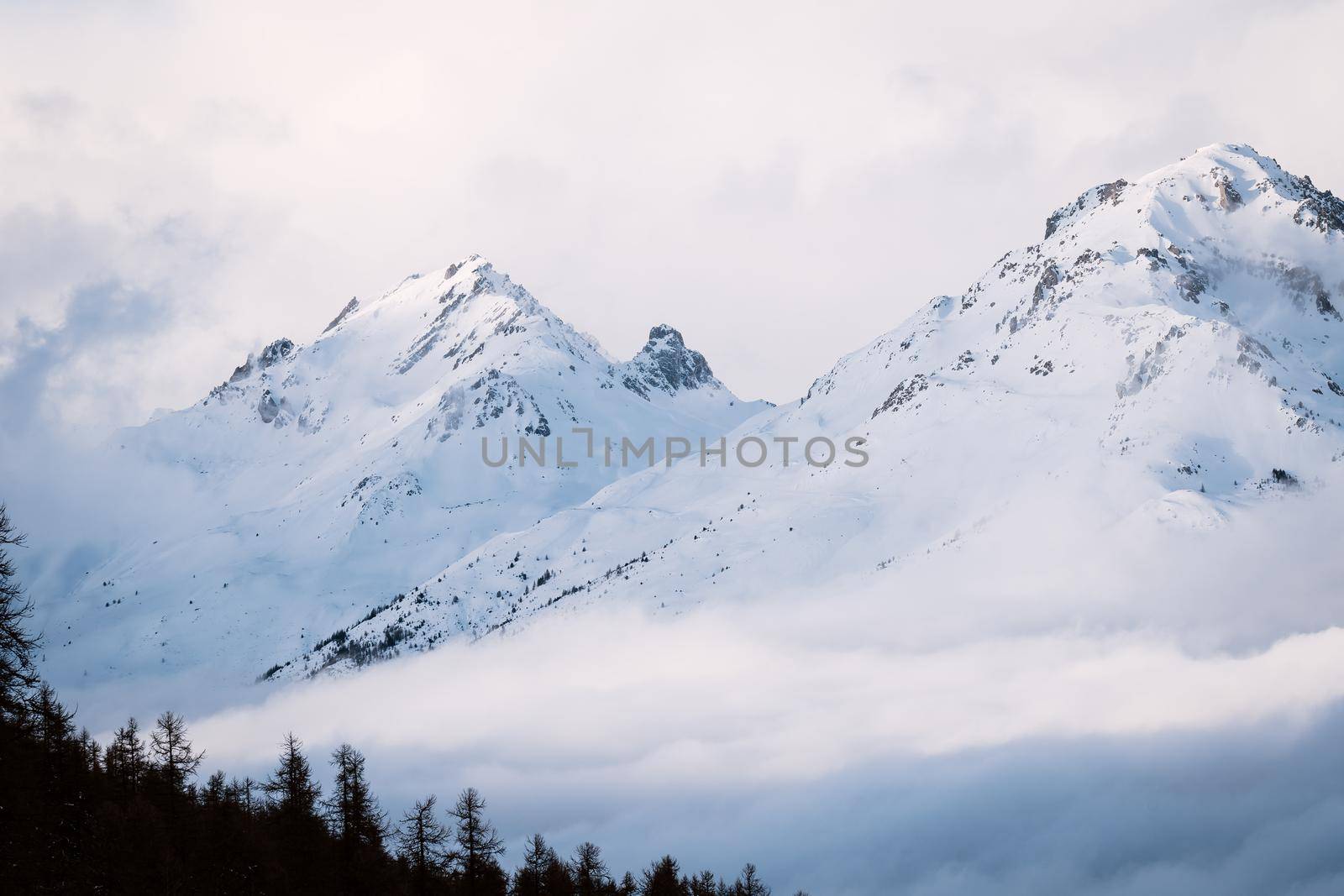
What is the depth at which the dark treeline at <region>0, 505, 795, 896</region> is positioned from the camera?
35.4 metres

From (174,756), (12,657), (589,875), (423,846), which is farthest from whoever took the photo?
(589,875)

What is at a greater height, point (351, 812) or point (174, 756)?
point (174, 756)

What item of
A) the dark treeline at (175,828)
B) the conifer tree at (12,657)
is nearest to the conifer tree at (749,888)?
the dark treeline at (175,828)

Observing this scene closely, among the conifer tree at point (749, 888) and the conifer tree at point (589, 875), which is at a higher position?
the conifer tree at point (589, 875)

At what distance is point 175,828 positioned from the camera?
165 feet

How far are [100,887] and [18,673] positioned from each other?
13.5m

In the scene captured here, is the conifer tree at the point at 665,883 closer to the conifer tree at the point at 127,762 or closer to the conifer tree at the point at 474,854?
the conifer tree at the point at 474,854

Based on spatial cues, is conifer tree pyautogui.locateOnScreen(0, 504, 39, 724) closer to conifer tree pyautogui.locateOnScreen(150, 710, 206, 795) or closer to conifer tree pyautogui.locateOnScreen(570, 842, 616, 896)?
conifer tree pyautogui.locateOnScreen(150, 710, 206, 795)

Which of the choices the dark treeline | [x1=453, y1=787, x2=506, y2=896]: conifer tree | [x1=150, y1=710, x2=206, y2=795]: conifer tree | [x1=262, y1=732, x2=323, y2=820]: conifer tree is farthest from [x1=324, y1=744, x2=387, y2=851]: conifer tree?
[x1=150, y1=710, x2=206, y2=795]: conifer tree

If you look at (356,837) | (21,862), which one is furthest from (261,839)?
(21,862)

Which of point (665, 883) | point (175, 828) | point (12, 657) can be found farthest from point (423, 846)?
point (12, 657)

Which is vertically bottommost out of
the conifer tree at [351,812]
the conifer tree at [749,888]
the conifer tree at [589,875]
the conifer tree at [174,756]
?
the conifer tree at [749,888]

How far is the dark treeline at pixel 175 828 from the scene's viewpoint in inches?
1393

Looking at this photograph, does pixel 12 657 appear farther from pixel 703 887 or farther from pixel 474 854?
Result: pixel 703 887
